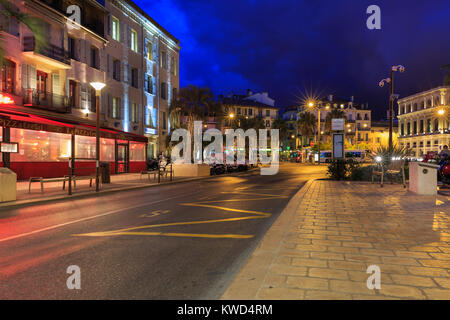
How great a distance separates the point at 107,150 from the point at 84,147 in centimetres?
241

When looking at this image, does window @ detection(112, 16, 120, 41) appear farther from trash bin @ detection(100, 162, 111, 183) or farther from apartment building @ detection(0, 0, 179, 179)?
trash bin @ detection(100, 162, 111, 183)

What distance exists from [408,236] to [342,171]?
563 inches

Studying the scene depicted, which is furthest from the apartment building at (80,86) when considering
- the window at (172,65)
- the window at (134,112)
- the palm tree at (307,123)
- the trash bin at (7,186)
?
the palm tree at (307,123)

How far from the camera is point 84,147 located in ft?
75.7

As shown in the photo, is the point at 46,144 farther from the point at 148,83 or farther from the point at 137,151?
the point at 148,83

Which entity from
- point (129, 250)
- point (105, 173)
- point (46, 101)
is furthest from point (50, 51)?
point (129, 250)

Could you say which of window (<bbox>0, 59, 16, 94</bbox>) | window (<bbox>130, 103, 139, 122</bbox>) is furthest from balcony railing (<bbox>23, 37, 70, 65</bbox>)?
window (<bbox>130, 103, 139, 122</bbox>)

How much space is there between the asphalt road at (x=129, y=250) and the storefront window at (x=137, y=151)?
20036mm

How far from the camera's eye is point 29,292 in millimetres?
3416

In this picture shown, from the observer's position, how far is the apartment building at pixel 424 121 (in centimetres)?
6550

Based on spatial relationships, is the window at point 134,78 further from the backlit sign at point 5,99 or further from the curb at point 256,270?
the curb at point 256,270

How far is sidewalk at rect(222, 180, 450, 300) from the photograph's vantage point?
10.5 feet
